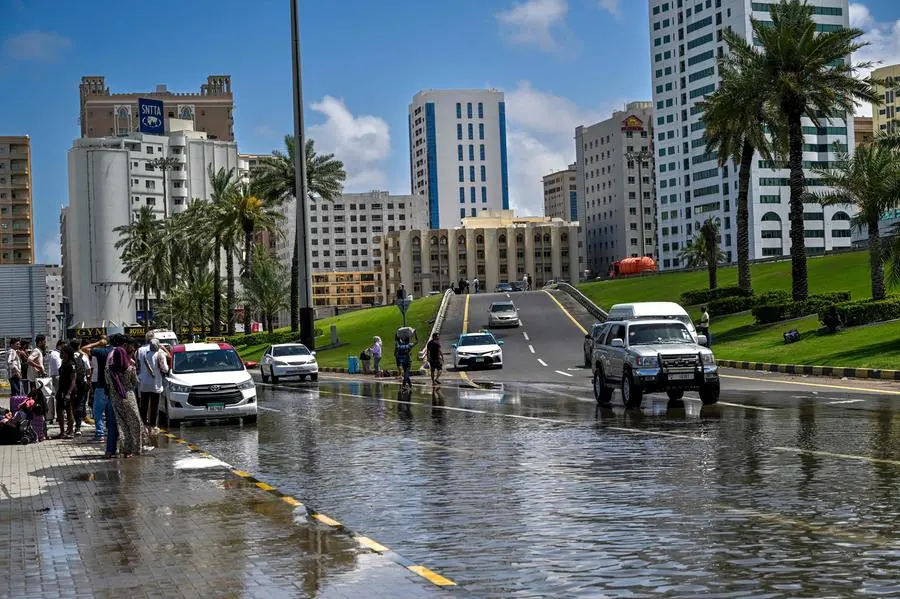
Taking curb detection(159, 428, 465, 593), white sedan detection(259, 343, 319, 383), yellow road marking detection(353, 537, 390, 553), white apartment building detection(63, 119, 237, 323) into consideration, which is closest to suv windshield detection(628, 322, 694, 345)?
curb detection(159, 428, 465, 593)

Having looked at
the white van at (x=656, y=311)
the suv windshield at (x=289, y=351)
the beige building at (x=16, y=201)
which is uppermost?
the beige building at (x=16, y=201)

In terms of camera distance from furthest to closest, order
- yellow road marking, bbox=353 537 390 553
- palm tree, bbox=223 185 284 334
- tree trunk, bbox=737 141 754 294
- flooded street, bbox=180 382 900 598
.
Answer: palm tree, bbox=223 185 284 334, tree trunk, bbox=737 141 754 294, yellow road marking, bbox=353 537 390 553, flooded street, bbox=180 382 900 598

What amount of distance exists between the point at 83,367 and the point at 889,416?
15510 mm

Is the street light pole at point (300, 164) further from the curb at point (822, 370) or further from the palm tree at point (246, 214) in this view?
the palm tree at point (246, 214)

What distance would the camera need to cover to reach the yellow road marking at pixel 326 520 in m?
10.5

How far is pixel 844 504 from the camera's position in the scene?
10602mm

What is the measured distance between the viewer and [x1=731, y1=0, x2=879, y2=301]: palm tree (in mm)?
51719

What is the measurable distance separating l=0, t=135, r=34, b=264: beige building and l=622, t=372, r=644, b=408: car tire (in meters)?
150

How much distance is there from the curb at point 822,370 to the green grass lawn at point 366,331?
17.9 metres

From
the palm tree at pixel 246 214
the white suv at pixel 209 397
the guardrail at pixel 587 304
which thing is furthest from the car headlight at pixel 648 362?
the palm tree at pixel 246 214

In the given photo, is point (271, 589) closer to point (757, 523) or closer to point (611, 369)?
point (757, 523)

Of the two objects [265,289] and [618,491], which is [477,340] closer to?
[618,491]

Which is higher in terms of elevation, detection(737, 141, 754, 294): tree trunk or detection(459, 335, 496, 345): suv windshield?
detection(737, 141, 754, 294): tree trunk

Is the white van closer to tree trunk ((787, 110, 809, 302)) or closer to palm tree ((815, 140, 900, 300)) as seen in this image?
palm tree ((815, 140, 900, 300))
